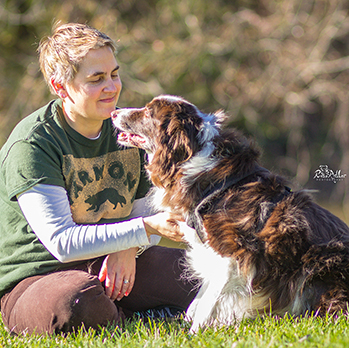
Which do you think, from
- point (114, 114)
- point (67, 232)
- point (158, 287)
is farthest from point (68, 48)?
point (158, 287)

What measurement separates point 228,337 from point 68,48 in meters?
1.87

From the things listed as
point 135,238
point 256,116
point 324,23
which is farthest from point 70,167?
point 324,23

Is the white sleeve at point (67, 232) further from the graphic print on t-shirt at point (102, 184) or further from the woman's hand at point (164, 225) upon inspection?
the graphic print on t-shirt at point (102, 184)

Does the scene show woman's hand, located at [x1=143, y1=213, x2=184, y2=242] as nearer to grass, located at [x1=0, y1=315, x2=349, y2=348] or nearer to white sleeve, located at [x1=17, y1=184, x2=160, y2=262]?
white sleeve, located at [x1=17, y1=184, x2=160, y2=262]

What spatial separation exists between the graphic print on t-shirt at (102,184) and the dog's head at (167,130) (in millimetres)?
199

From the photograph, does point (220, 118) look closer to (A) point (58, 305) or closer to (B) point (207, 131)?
(B) point (207, 131)

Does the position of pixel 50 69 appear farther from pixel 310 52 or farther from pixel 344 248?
pixel 310 52

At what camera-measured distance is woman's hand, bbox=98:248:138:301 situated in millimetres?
2627

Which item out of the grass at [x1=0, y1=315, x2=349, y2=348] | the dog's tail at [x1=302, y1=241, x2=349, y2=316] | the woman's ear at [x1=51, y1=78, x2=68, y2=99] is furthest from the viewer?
the woman's ear at [x1=51, y1=78, x2=68, y2=99]

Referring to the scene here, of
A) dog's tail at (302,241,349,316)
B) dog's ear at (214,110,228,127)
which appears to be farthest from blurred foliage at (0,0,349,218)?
dog's tail at (302,241,349,316)

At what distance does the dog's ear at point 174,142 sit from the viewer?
250 centimetres

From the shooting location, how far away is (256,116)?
26.7ft

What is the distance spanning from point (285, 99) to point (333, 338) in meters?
6.60

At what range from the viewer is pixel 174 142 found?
2.53m
